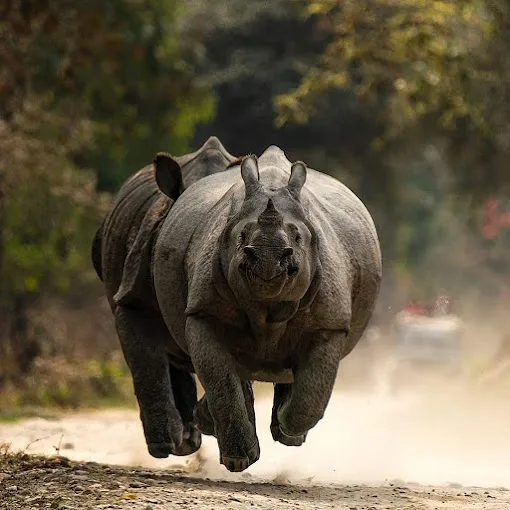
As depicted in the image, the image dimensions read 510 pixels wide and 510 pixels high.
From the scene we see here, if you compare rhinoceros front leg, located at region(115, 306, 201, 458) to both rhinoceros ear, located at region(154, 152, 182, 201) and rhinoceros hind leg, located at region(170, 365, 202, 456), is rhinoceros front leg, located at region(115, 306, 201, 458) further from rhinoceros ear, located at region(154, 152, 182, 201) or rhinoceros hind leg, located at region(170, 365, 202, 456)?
rhinoceros ear, located at region(154, 152, 182, 201)

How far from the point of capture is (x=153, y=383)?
29.3ft

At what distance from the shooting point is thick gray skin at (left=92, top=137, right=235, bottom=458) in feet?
29.2

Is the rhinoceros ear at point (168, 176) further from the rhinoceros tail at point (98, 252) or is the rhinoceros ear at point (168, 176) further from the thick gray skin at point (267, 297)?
the rhinoceros tail at point (98, 252)

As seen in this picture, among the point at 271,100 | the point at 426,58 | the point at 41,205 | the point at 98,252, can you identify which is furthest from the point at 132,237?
the point at 271,100

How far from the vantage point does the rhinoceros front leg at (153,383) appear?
8820mm

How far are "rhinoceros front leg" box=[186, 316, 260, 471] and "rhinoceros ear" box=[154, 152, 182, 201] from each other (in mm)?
1737

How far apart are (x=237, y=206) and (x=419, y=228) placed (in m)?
34.8

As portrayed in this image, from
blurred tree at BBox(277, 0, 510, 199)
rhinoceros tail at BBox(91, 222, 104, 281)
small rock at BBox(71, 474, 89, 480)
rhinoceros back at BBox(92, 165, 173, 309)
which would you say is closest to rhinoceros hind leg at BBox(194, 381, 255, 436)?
small rock at BBox(71, 474, 89, 480)

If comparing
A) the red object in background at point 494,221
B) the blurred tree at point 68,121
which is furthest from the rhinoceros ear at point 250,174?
the red object in background at point 494,221

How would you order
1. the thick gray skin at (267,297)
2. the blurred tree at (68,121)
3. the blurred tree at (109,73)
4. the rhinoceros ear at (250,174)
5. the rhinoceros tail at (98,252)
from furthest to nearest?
the blurred tree at (68,121)
the blurred tree at (109,73)
the rhinoceros tail at (98,252)
the rhinoceros ear at (250,174)
the thick gray skin at (267,297)

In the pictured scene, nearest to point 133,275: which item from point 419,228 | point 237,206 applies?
point 237,206

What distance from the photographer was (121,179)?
86.5ft

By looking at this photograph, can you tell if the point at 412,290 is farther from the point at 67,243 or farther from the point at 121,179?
the point at 67,243

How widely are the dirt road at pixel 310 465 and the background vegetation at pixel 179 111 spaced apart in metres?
2.69
